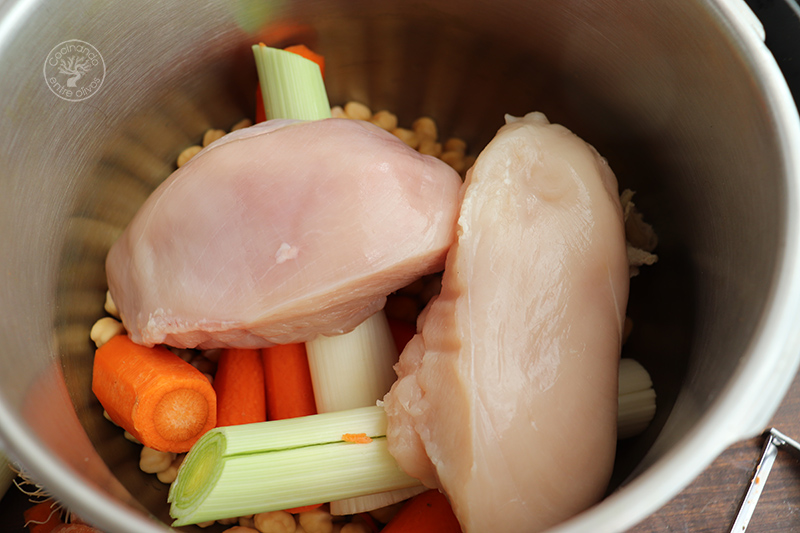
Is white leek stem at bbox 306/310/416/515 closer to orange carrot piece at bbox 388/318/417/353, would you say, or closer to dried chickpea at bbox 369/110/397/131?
orange carrot piece at bbox 388/318/417/353

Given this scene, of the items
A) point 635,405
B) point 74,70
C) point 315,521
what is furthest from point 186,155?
point 635,405

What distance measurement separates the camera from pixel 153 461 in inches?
42.6

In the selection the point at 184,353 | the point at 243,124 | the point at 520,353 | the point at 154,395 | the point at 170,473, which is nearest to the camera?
the point at 520,353

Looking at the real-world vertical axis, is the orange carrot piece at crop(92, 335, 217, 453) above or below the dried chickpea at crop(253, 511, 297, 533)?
above

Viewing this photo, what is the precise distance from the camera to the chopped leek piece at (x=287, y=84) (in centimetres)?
114

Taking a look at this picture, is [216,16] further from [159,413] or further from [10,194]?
[159,413]

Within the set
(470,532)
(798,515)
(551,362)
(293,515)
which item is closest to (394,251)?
(551,362)

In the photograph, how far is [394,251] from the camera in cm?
91

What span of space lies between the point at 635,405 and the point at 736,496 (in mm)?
291

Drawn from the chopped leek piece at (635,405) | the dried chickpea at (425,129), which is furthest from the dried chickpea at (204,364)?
the chopped leek piece at (635,405)

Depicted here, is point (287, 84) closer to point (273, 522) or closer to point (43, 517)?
point (273, 522)

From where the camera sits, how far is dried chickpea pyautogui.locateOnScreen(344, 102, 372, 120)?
53.4 inches

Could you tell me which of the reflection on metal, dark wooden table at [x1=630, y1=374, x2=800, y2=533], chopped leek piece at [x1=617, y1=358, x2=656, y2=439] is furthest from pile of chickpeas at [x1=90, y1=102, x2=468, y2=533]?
the reflection on metal

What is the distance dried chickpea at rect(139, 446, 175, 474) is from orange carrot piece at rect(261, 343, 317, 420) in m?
0.23
